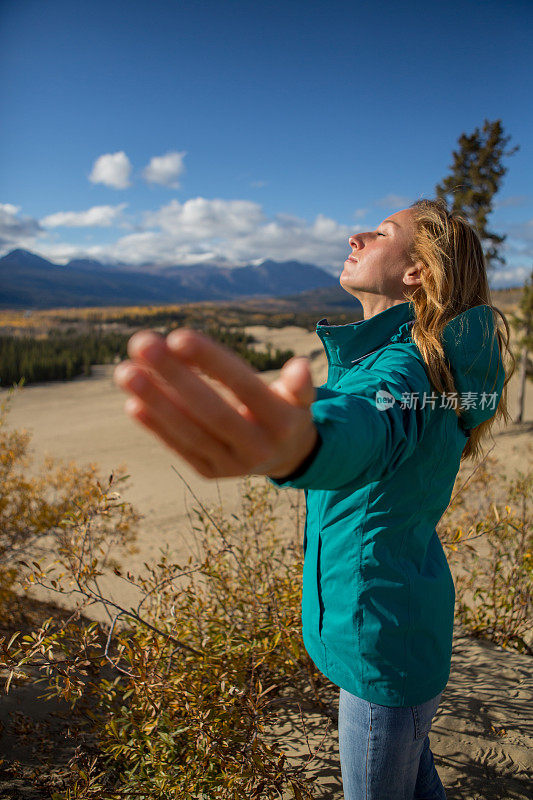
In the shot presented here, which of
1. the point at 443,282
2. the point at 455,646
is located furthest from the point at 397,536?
the point at 455,646

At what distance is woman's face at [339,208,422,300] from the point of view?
1420mm

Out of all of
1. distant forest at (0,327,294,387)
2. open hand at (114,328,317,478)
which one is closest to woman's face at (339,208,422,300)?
open hand at (114,328,317,478)

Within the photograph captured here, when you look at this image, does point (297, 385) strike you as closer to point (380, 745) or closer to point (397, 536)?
point (397, 536)

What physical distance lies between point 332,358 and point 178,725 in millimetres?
1658

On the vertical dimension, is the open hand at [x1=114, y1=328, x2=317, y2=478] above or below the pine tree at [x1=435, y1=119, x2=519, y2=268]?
below

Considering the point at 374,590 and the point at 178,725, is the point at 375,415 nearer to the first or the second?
the point at 374,590

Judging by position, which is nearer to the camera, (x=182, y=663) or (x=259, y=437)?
(x=259, y=437)

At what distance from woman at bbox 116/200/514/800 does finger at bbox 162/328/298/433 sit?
209 millimetres

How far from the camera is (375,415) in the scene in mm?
777

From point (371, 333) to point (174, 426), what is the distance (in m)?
0.86

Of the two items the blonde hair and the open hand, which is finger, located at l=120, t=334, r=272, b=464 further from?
the blonde hair

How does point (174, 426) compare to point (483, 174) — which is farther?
point (483, 174)

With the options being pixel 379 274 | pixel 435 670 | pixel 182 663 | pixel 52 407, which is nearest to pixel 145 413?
pixel 379 274

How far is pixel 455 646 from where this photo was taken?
303 cm
